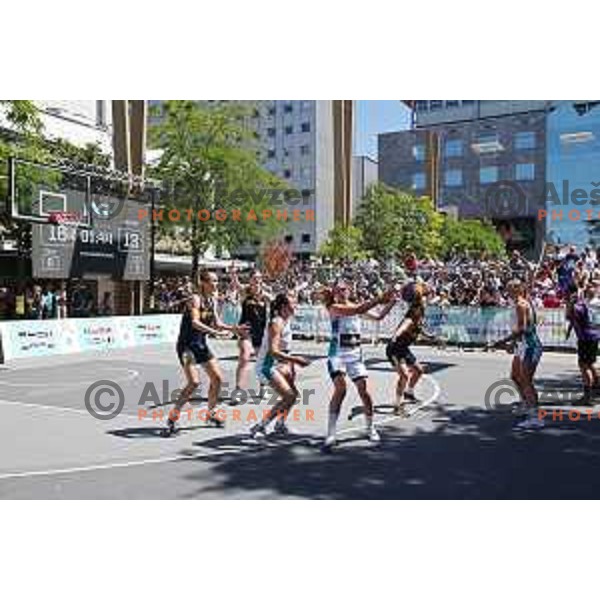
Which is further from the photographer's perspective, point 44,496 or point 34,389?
point 34,389

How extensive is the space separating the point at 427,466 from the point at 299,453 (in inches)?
51.8

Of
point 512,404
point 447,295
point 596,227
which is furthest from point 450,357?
point 596,227

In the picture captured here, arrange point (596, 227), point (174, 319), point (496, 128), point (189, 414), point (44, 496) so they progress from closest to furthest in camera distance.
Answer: point (44, 496) → point (189, 414) → point (174, 319) → point (596, 227) → point (496, 128)

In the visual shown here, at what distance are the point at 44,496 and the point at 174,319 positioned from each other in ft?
55.7

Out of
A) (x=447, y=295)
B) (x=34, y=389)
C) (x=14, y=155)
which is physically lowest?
(x=34, y=389)

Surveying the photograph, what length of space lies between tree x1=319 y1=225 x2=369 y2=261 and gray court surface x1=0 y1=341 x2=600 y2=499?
122 feet

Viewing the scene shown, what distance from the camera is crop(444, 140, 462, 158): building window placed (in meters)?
74.8

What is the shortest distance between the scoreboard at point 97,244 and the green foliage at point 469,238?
111 ft

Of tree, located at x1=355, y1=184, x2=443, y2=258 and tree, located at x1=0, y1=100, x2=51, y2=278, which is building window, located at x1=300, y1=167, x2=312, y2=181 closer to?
tree, located at x1=355, y1=184, x2=443, y2=258

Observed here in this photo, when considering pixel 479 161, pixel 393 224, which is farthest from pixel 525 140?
pixel 393 224

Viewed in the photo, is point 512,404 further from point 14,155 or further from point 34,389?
point 14,155

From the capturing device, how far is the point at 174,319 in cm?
2281

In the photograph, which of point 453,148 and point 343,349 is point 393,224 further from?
point 343,349

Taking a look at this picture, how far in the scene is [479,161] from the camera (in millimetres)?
73750
